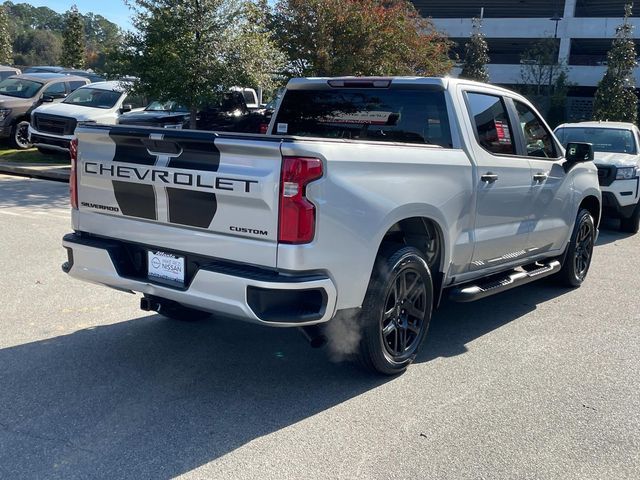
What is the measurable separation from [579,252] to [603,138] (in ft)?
18.3

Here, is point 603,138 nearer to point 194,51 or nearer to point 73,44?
point 194,51

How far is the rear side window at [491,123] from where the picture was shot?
5559 mm

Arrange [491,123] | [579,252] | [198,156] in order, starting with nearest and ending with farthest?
[198,156], [491,123], [579,252]

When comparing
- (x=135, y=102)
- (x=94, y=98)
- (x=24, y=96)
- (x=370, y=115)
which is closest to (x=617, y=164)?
(x=370, y=115)

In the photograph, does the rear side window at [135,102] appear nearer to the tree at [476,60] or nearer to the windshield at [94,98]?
the windshield at [94,98]

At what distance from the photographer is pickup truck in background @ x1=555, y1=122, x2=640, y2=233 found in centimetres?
1088

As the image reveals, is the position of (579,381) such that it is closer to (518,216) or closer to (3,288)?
(518,216)

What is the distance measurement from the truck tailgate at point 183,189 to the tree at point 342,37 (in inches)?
470

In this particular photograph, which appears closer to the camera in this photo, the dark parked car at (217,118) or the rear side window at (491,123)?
the rear side window at (491,123)

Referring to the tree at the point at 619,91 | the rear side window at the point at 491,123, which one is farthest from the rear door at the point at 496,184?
the tree at the point at 619,91

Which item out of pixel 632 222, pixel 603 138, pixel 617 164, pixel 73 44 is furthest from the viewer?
pixel 73 44

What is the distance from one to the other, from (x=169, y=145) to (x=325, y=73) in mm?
12568

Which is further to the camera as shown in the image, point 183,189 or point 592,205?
point 592,205

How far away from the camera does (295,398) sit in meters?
4.42
